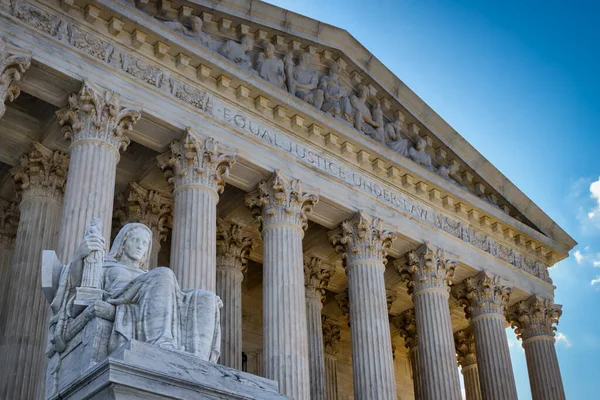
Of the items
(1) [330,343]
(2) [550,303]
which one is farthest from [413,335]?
(2) [550,303]

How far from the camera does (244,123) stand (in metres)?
20.4

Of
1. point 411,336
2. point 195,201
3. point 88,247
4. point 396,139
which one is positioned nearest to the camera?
point 88,247

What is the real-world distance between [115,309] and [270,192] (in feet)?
38.9

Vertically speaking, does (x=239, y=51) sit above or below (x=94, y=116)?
above

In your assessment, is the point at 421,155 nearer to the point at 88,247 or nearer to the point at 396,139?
the point at 396,139

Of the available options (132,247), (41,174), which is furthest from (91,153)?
(132,247)

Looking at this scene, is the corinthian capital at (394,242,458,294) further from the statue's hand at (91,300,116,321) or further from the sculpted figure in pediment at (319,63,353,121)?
the statue's hand at (91,300,116,321)

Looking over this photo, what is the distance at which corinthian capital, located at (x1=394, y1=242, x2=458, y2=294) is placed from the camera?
23641 millimetres

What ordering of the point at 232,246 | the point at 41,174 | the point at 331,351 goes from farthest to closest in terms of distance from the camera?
the point at 331,351, the point at 232,246, the point at 41,174

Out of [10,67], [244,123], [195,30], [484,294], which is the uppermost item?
[195,30]

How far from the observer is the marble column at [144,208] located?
835 inches

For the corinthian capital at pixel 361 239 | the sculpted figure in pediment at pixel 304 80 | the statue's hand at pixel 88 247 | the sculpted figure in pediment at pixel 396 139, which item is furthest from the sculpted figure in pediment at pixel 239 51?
the statue's hand at pixel 88 247

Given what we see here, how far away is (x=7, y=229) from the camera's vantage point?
20844 millimetres

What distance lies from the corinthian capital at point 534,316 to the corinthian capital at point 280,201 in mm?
10149
